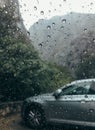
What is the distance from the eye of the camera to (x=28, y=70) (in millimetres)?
13398

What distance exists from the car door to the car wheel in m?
0.35

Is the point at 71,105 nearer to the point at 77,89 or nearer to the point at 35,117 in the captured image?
the point at 77,89

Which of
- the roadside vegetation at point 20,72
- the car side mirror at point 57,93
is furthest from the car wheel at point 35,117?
the roadside vegetation at point 20,72

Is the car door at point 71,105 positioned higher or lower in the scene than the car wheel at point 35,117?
higher

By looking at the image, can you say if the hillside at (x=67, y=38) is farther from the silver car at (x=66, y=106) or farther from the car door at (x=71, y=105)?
the car door at (x=71, y=105)

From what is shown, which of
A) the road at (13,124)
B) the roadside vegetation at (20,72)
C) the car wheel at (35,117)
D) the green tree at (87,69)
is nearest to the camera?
the road at (13,124)

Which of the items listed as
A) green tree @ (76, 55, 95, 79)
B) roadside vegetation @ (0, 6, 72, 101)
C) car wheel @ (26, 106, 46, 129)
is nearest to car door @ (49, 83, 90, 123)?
car wheel @ (26, 106, 46, 129)

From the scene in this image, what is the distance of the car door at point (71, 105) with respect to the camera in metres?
8.97

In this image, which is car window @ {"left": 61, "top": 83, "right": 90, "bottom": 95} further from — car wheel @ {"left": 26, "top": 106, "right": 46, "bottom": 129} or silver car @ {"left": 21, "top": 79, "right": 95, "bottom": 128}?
car wheel @ {"left": 26, "top": 106, "right": 46, "bottom": 129}

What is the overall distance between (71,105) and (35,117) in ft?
3.99

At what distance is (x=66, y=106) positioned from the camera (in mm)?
9250

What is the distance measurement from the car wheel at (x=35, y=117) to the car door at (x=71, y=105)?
349 millimetres

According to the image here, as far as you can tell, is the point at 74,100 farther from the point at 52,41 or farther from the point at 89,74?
the point at 52,41

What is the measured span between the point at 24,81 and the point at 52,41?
32247 millimetres
